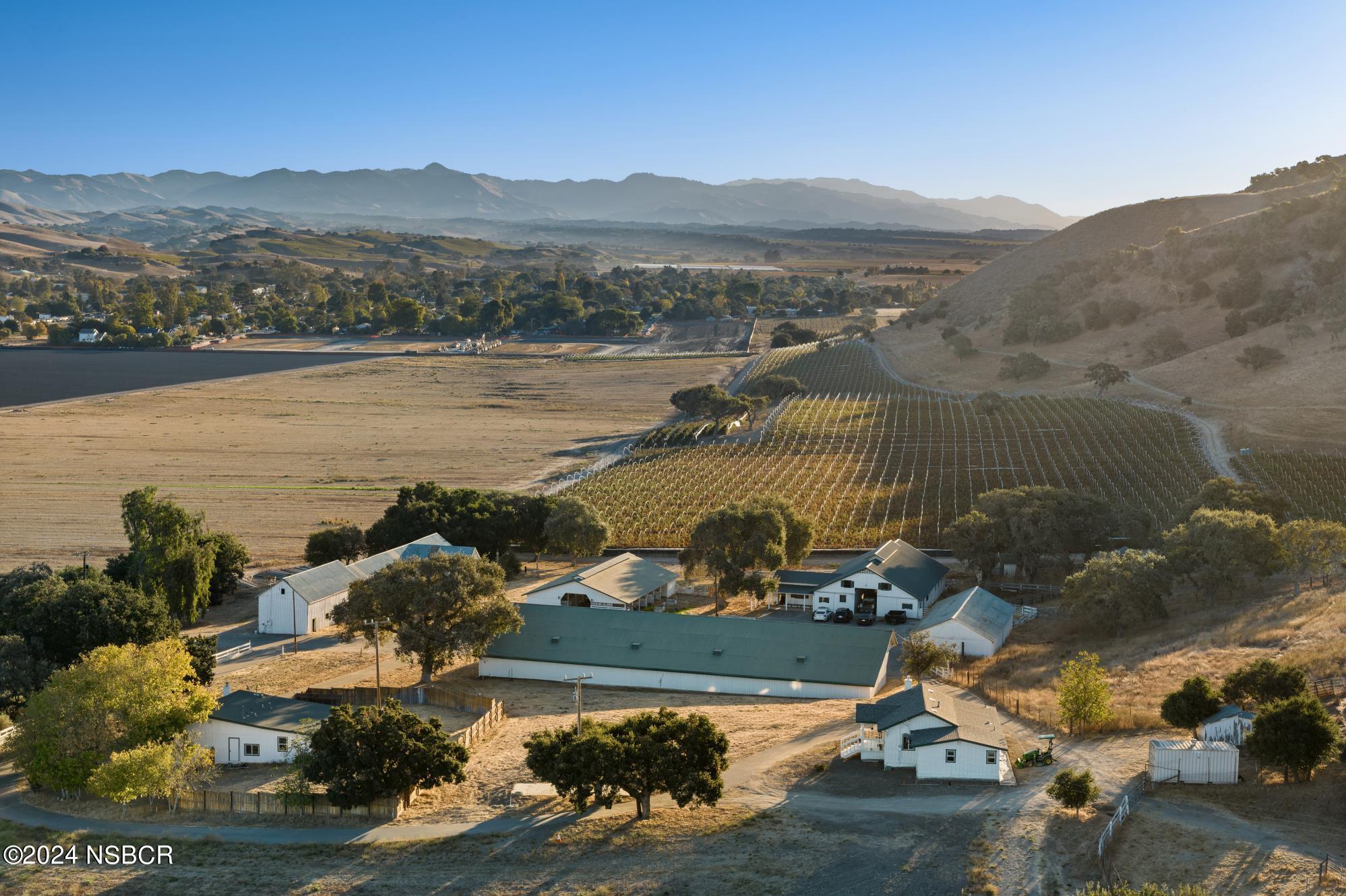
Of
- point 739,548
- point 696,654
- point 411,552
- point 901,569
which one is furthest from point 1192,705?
point 411,552

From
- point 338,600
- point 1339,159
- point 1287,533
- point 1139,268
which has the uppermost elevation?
point 1339,159

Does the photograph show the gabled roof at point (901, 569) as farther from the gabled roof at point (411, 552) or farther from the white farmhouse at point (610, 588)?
the gabled roof at point (411, 552)

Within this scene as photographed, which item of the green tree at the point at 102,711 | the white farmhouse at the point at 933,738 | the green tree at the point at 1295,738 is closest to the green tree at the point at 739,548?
the white farmhouse at the point at 933,738

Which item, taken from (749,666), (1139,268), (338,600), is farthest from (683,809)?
(1139,268)

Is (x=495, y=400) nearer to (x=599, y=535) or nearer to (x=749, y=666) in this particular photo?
(x=599, y=535)

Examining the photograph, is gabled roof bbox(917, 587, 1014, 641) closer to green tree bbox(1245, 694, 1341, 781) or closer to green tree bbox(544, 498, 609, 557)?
green tree bbox(1245, 694, 1341, 781)
